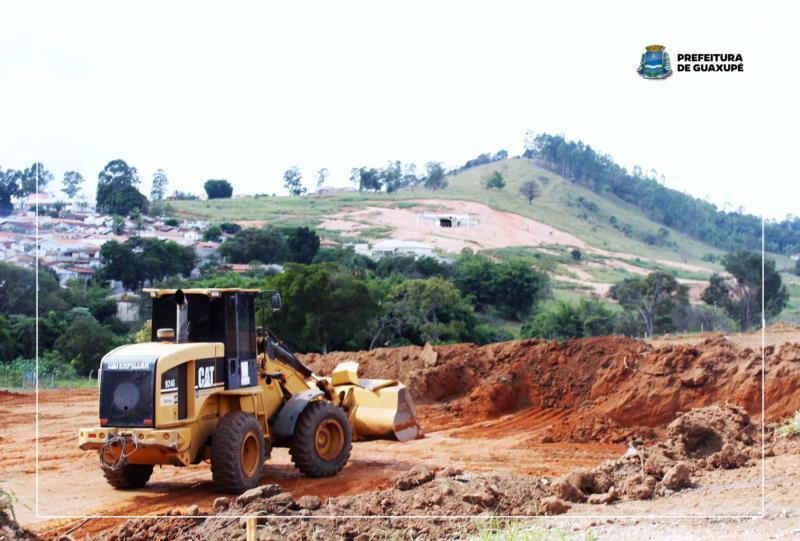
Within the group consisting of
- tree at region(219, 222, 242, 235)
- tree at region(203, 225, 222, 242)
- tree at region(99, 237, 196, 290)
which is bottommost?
tree at region(99, 237, 196, 290)

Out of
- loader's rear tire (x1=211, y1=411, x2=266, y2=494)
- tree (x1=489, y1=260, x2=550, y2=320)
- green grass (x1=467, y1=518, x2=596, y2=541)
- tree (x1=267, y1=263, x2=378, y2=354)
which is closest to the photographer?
green grass (x1=467, y1=518, x2=596, y2=541)

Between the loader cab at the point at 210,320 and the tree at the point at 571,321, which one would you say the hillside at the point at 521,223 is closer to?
the tree at the point at 571,321

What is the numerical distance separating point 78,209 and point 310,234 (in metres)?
5.71

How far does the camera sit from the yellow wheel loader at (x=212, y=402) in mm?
9641

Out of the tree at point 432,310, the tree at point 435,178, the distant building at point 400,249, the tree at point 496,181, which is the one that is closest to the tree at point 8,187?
the distant building at point 400,249

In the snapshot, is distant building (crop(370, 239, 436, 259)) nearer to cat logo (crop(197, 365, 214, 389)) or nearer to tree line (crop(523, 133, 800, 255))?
tree line (crop(523, 133, 800, 255))

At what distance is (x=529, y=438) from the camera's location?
15461 mm

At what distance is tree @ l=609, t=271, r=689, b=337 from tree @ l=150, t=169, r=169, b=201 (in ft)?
51.8

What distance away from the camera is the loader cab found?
1024cm

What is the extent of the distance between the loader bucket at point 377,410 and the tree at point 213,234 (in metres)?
10.8

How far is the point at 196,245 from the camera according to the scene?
22484mm

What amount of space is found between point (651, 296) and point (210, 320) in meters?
23.7

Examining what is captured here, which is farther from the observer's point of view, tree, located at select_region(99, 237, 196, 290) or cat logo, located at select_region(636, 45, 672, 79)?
tree, located at select_region(99, 237, 196, 290)

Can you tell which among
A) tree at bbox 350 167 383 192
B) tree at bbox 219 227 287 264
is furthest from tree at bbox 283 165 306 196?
tree at bbox 219 227 287 264
